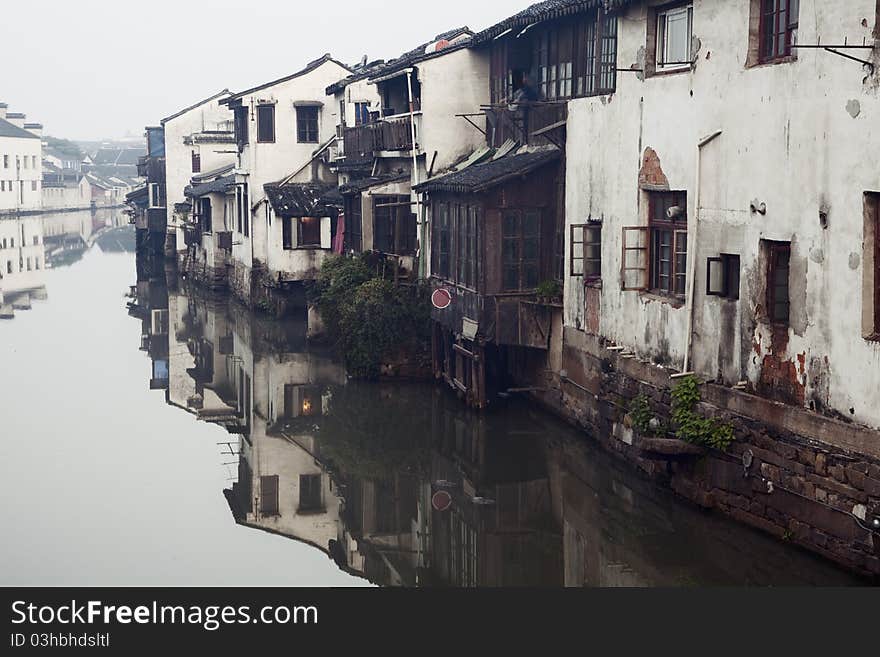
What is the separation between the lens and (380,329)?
94.3 feet

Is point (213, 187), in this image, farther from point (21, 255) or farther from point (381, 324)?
point (381, 324)

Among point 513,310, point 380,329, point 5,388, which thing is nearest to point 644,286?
point 513,310

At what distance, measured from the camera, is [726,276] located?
17.6 m

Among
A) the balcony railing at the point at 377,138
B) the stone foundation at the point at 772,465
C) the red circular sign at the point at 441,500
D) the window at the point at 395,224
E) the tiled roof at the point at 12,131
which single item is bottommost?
the red circular sign at the point at 441,500

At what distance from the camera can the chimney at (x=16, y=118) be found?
396 feet

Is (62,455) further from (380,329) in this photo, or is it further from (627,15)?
(627,15)

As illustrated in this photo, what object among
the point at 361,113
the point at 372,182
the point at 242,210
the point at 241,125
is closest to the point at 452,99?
the point at 372,182

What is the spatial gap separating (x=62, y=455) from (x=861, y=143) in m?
15.2

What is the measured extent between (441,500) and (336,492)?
1.89 metres

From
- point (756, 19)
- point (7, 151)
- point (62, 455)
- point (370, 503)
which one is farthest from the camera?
point (7, 151)

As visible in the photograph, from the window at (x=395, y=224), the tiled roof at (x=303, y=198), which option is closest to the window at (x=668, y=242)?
the window at (x=395, y=224)

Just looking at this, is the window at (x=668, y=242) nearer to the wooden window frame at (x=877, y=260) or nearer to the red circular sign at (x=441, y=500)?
the red circular sign at (x=441, y=500)

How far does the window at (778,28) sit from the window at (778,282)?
2.47m

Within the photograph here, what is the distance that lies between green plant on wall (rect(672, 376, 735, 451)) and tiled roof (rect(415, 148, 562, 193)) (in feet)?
22.2
